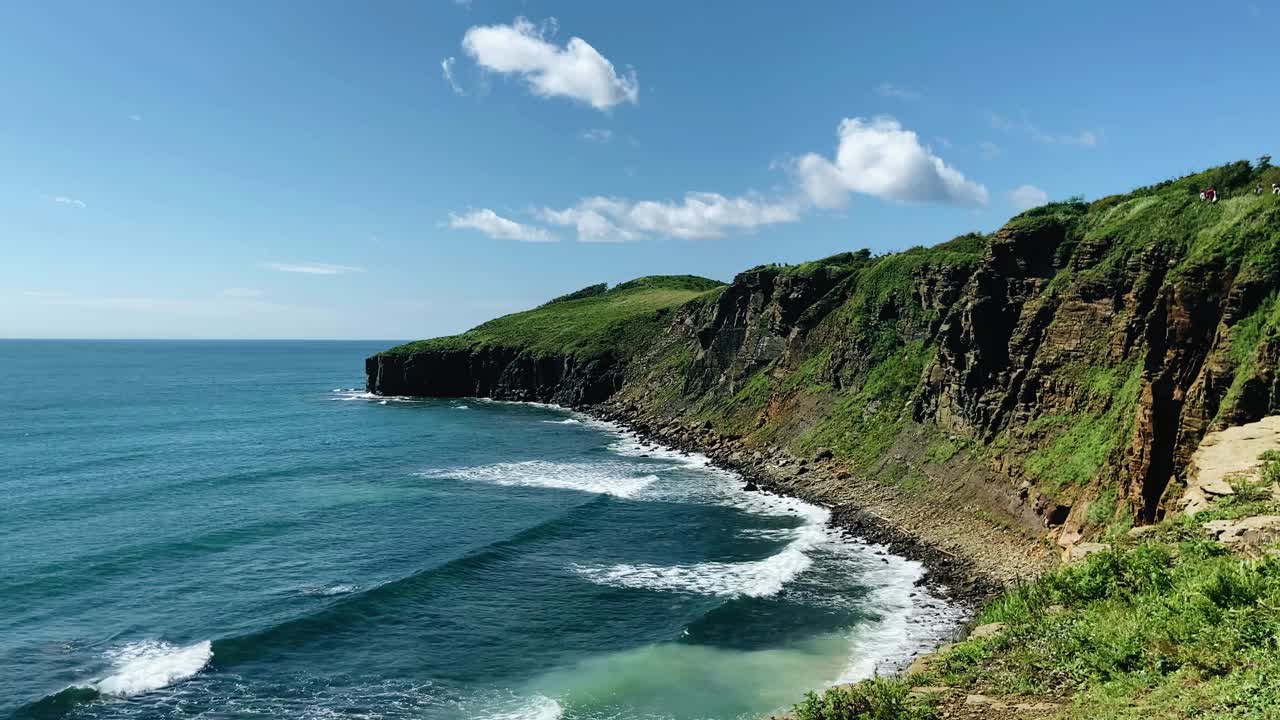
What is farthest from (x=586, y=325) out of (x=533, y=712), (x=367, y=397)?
(x=533, y=712)

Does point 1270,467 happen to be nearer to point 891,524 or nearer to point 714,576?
point 714,576

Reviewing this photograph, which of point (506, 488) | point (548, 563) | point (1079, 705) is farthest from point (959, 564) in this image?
point (506, 488)

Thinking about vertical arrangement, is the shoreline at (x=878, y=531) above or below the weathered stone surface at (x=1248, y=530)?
below

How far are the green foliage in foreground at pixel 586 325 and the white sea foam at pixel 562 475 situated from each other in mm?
55752

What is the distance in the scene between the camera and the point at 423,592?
39469 millimetres

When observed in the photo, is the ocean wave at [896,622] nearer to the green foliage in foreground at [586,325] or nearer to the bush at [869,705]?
the bush at [869,705]

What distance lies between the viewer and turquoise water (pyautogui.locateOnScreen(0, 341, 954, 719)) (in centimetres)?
2922

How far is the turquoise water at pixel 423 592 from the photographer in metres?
29.2

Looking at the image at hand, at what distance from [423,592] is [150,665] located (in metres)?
12.2

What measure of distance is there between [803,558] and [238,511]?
40.2 metres

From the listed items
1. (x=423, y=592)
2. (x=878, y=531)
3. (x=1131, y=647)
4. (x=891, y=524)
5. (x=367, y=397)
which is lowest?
(x=423, y=592)

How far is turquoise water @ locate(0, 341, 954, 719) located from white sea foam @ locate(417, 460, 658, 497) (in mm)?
447

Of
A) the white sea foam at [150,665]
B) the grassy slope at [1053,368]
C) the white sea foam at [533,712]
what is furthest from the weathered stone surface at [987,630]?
the white sea foam at [150,665]

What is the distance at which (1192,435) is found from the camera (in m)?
31.7
